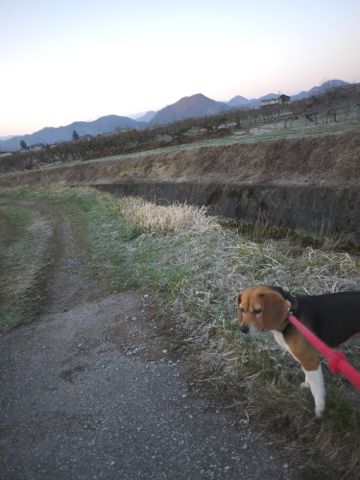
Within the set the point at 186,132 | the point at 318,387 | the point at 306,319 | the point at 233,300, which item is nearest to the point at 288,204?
the point at 233,300

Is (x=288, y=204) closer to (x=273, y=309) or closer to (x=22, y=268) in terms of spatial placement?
(x=22, y=268)

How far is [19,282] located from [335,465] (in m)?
7.92

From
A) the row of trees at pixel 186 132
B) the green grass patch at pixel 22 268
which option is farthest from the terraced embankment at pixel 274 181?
the row of trees at pixel 186 132

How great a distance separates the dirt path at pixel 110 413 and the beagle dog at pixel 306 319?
33.6 inches

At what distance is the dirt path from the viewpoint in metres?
3.47

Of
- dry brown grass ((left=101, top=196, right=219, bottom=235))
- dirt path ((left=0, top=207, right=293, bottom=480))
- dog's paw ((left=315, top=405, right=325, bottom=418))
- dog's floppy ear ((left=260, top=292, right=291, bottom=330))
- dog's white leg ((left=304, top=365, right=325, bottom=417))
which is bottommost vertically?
dirt path ((left=0, top=207, right=293, bottom=480))

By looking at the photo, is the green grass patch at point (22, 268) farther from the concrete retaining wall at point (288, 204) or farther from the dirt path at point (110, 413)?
the concrete retaining wall at point (288, 204)

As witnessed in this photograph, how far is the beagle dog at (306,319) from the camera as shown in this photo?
11.0ft

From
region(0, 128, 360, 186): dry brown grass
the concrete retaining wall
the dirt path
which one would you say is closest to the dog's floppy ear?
the dirt path

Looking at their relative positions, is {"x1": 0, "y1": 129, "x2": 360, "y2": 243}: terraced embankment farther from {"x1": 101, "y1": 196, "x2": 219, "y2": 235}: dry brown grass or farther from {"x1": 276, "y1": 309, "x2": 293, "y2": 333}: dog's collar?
{"x1": 276, "y1": 309, "x2": 293, "y2": 333}: dog's collar

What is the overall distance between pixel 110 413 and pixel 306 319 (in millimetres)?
2509

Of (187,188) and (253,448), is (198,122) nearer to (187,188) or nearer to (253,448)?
(187,188)

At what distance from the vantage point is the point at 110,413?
13.9 ft

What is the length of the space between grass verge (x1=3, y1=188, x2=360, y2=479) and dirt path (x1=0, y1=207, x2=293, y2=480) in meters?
0.30
